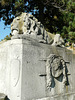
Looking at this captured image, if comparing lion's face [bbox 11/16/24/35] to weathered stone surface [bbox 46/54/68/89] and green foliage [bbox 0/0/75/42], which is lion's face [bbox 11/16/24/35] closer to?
weathered stone surface [bbox 46/54/68/89]

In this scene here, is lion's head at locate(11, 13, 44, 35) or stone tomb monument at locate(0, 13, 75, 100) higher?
lion's head at locate(11, 13, 44, 35)

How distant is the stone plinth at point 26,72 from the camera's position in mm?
4160

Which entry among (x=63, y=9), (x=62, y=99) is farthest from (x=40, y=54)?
(x=63, y=9)

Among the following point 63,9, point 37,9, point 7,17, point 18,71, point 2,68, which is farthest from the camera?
point 37,9

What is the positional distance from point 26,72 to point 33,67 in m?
0.32

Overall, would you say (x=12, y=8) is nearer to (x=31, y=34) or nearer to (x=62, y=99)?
(x=31, y=34)

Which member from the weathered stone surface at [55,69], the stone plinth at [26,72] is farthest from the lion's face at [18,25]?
the weathered stone surface at [55,69]

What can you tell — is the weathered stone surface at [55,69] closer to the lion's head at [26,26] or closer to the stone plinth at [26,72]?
the stone plinth at [26,72]

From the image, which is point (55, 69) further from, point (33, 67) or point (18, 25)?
point (18, 25)

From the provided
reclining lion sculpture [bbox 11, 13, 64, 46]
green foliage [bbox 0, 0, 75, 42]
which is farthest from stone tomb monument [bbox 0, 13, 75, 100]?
green foliage [bbox 0, 0, 75, 42]

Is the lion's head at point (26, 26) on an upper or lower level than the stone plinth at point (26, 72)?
upper

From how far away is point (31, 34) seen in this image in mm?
5230

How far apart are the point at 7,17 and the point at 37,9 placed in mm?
3275

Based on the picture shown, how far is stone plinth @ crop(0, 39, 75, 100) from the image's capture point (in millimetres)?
4160
